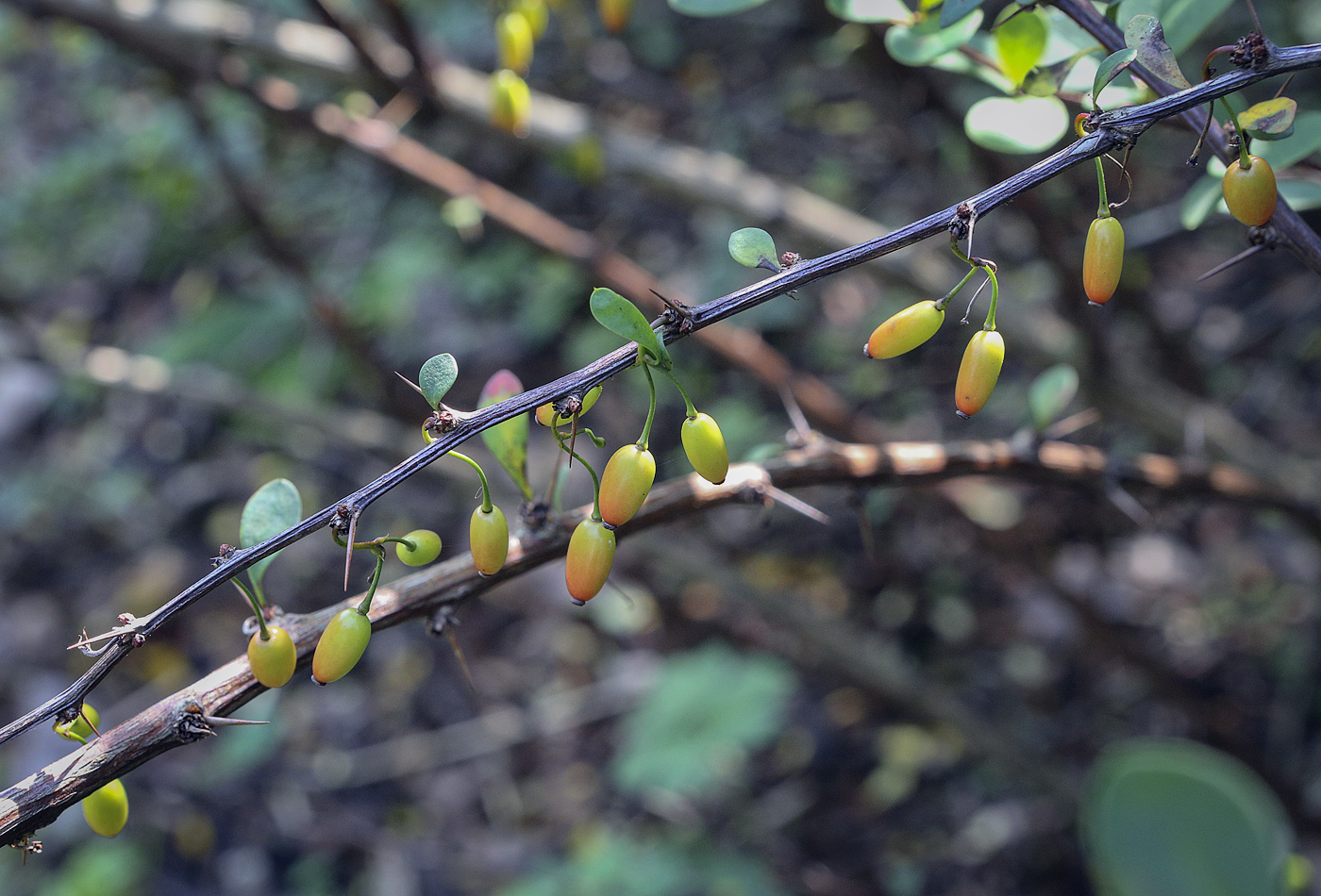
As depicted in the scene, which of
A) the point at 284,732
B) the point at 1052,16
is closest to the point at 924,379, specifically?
the point at 1052,16

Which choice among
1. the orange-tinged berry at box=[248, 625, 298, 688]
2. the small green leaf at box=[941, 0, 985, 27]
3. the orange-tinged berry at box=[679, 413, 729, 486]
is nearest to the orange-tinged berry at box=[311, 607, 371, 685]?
the orange-tinged berry at box=[248, 625, 298, 688]

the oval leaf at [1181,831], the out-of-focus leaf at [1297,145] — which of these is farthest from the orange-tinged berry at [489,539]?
the oval leaf at [1181,831]

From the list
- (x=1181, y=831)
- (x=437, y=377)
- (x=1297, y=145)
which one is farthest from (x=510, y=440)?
(x=1181, y=831)

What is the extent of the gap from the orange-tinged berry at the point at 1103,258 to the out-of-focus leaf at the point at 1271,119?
127 mm

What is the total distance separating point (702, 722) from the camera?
7.07ft

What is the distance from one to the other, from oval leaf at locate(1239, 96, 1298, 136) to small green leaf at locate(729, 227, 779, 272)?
1.11 feet

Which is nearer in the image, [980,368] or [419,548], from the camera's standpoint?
[980,368]

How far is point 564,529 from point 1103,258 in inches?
19.7

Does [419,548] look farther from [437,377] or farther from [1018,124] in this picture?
[1018,124]

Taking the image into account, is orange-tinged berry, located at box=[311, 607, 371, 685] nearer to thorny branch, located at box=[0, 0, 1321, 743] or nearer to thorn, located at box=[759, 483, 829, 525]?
thorny branch, located at box=[0, 0, 1321, 743]

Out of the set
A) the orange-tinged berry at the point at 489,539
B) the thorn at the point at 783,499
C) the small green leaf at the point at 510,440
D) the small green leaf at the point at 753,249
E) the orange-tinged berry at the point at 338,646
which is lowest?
the thorn at the point at 783,499

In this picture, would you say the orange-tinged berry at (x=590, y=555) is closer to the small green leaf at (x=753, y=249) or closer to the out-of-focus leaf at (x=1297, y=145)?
the small green leaf at (x=753, y=249)

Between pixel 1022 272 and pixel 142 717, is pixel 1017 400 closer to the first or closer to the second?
pixel 1022 272

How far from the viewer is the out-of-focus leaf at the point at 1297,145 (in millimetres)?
812
